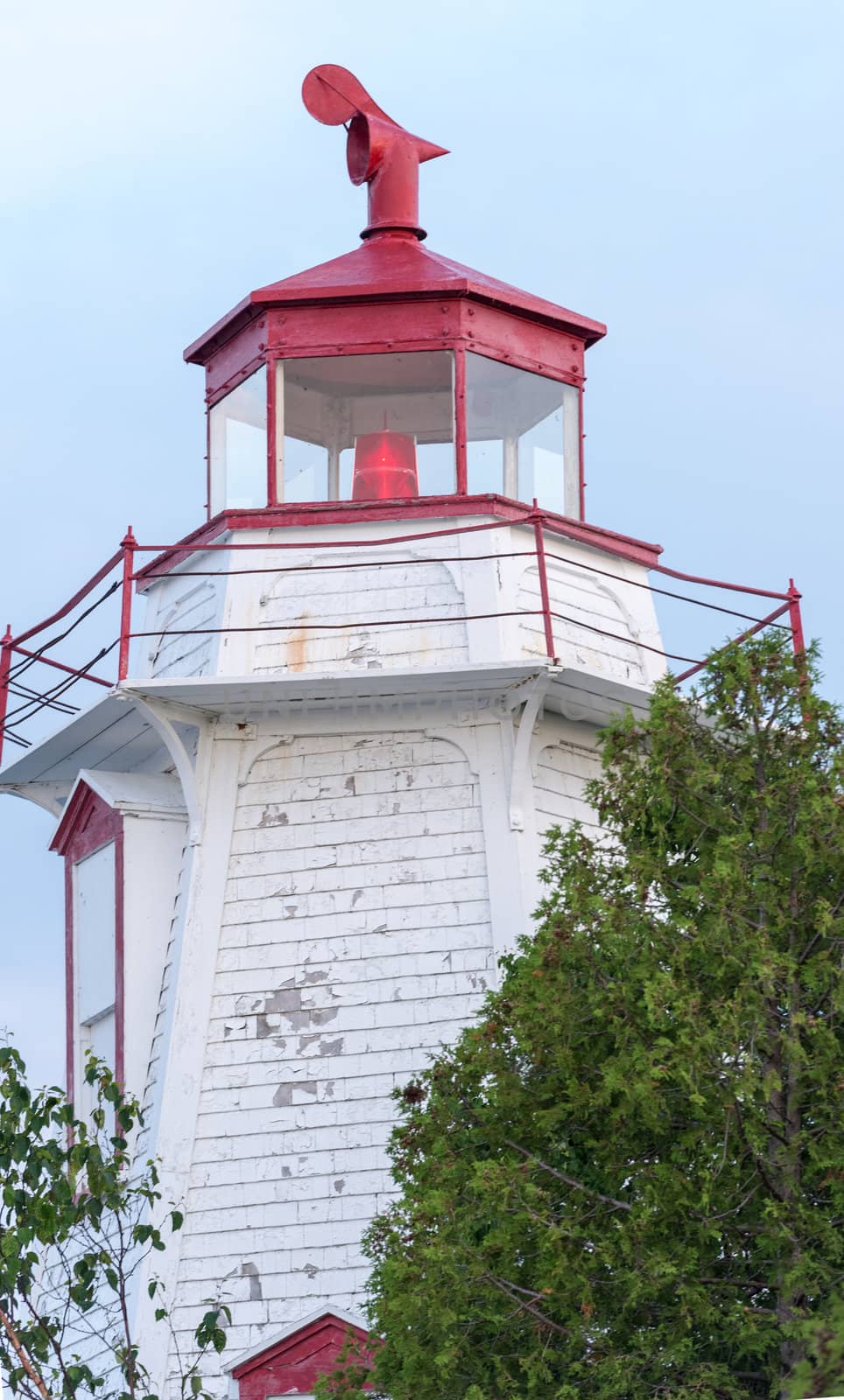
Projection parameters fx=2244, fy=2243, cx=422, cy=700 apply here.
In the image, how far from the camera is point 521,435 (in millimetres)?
16562

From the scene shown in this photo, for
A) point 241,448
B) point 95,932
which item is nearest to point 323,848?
point 95,932

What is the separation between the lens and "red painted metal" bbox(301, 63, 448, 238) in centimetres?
1758

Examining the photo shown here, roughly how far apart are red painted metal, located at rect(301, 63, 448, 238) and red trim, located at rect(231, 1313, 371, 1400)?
8621 mm

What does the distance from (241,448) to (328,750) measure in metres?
2.66

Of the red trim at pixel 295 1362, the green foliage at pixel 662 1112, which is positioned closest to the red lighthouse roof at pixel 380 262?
the green foliage at pixel 662 1112

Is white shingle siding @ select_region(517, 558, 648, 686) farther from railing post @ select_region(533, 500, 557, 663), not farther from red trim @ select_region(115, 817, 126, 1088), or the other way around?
red trim @ select_region(115, 817, 126, 1088)

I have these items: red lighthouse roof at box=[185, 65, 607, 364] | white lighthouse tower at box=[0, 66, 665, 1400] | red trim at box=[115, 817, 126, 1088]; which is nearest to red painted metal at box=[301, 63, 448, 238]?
red lighthouse roof at box=[185, 65, 607, 364]

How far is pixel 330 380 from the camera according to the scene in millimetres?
16500

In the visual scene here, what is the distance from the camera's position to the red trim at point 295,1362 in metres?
13.2

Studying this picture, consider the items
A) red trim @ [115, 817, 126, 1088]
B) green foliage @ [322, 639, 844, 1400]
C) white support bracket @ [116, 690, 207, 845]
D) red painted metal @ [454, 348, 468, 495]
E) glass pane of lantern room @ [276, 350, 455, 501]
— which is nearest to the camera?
green foliage @ [322, 639, 844, 1400]

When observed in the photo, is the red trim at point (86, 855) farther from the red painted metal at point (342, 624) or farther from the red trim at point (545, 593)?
the red trim at point (545, 593)

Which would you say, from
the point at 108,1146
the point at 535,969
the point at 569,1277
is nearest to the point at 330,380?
the point at 108,1146

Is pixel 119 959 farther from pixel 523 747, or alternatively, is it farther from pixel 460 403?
pixel 460 403

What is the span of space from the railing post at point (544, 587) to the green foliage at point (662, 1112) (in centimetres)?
300
